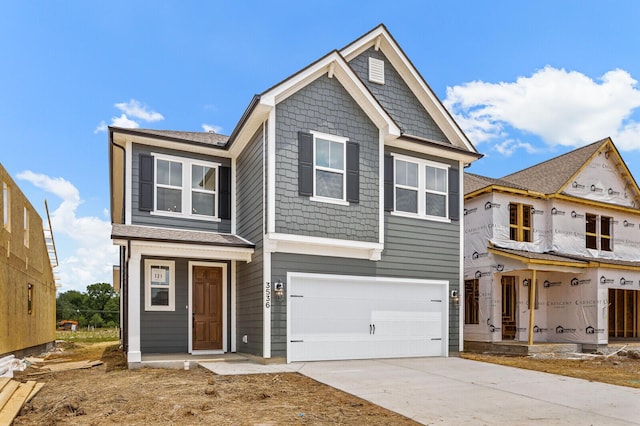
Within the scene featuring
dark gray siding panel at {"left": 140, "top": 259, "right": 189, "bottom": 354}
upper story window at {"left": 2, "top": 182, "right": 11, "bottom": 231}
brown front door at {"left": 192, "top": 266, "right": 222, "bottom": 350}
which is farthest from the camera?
brown front door at {"left": 192, "top": 266, "right": 222, "bottom": 350}

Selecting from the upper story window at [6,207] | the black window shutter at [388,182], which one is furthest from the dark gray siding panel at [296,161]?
the upper story window at [6,207]

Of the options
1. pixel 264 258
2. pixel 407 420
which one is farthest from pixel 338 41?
pixel 407 420

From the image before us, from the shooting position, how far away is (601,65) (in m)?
13.7

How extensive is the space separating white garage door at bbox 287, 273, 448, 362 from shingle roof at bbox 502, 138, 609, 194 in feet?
25.8

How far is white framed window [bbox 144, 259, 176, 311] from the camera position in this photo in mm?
12820

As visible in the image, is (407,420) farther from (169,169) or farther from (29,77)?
(29,77)

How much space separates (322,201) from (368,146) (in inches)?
77.2

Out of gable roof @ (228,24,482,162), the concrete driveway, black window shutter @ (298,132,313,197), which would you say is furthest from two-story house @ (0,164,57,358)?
black window shutter @ (298,132,313,197)

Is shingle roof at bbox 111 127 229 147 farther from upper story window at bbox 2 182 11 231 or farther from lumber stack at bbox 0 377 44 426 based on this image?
lumber stack at bbox 0 377 44 426

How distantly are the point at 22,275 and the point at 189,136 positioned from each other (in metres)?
6.55

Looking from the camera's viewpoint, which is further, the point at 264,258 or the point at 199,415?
the point at 264,258

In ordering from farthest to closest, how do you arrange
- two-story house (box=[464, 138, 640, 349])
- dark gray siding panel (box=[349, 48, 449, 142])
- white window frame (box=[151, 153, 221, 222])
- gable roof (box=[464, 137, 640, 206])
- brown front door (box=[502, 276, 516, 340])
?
1. gable roof (box=[464, 137, 640, 206])
2. brown front door (box=[502, 276, 516, 340])
3. two-story house (box=[464, 138, 640, 349])
4. dark gray siding panel (box=[349, 48, 449, 142])
5. white window frame (box=[151, 153, 221, 222])

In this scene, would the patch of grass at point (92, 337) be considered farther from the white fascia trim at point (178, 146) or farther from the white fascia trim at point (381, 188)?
the white fascia trim at point (381, 188)

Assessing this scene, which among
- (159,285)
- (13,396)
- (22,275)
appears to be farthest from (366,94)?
(22,275)
